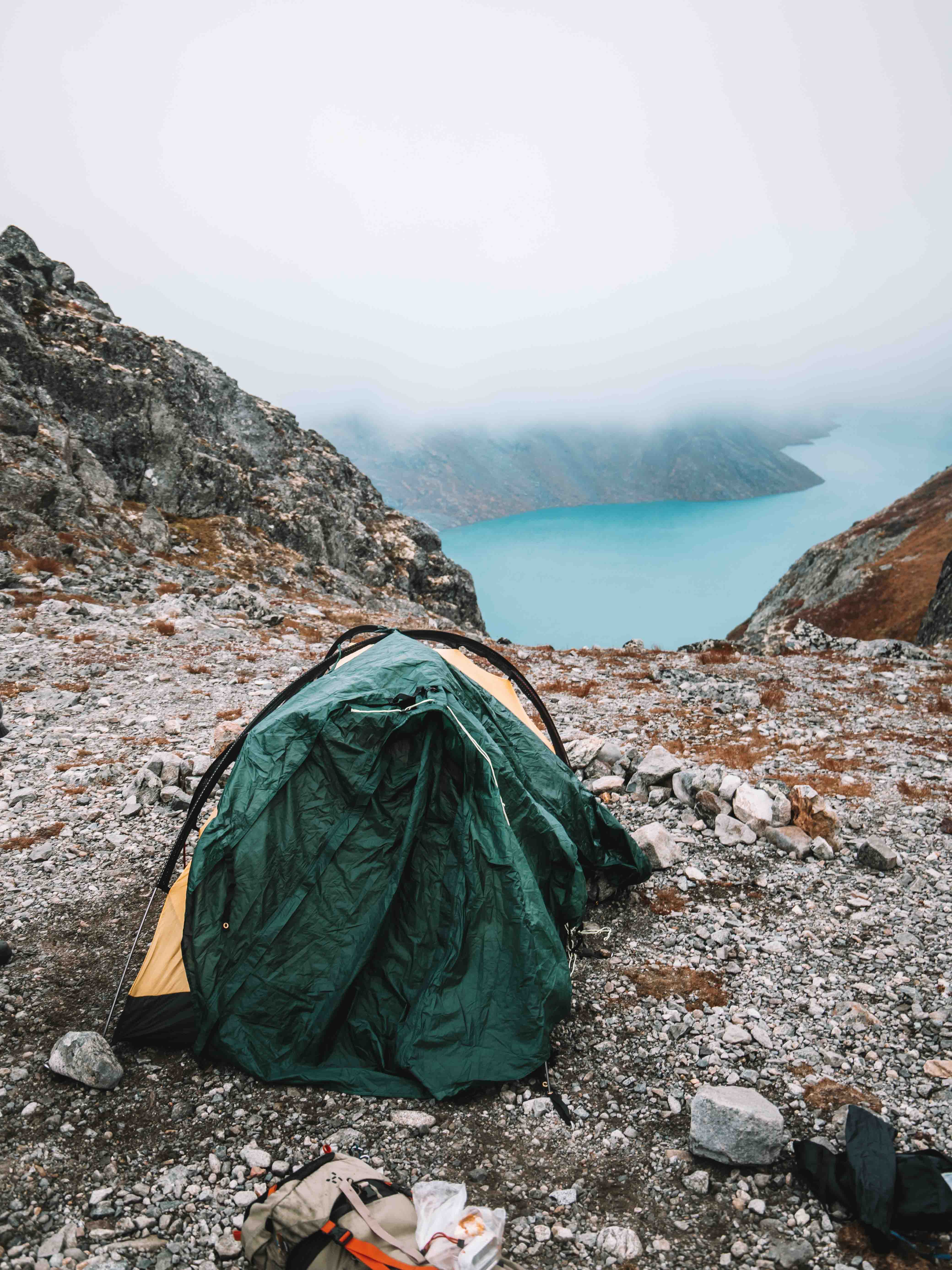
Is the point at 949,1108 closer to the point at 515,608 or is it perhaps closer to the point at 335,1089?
the point at 335,1089

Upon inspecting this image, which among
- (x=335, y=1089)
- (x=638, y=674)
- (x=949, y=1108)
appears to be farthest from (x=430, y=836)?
(x=638, y=674)

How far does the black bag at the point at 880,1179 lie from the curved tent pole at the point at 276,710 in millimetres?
3701

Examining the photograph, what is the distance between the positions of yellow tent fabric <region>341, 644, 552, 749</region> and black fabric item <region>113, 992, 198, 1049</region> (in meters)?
3.35

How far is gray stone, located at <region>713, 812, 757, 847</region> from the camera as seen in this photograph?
751cm

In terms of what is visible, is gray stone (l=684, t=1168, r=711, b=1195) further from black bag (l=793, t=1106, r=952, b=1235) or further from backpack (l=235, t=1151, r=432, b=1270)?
backpack (l=235, t=1151, r=432, b=1270)

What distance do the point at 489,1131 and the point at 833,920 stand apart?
154 inches

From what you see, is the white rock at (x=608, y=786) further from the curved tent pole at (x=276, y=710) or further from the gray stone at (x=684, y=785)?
the gray stone at (x=684, y=785)

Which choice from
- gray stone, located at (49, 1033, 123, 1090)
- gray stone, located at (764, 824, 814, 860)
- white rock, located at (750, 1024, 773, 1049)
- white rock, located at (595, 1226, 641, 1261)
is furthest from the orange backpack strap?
gray stone, located at (764, 824, 814, 860)

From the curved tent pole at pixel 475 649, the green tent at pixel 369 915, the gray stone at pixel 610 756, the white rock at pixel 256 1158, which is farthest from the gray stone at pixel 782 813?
the white rock at pixel 256 1158

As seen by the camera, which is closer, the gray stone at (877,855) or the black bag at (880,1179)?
the black bag at (880,1179)

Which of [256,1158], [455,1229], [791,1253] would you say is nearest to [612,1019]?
[791,1253]

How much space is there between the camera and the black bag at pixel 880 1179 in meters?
3.33

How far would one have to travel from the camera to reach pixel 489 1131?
421 centimetres

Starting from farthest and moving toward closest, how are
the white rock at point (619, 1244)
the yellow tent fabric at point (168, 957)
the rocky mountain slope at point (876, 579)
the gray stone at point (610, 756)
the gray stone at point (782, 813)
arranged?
the rocky mountain slope at point (876, 579) → the gray stone at point (610, 756) → the gray stone at point (782, 813) → the yellow tent fabric at point (168, 957) → the white rock at point (619, 1244)
